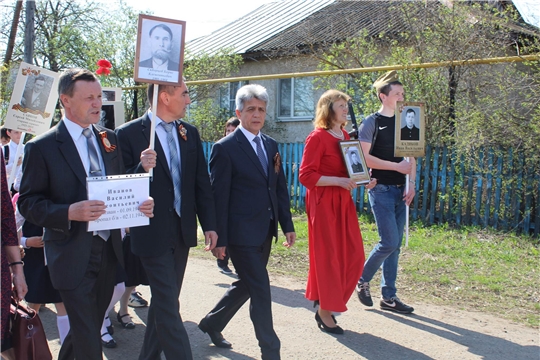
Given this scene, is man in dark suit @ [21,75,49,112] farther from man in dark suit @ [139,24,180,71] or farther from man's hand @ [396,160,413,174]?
man's hand @ [396,160,413,174]

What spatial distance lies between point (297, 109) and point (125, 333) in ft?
46.6

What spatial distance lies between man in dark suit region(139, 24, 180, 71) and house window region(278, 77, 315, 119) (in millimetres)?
14212

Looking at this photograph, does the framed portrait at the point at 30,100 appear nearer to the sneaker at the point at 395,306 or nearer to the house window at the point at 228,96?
the sneaker at the point at 395,306

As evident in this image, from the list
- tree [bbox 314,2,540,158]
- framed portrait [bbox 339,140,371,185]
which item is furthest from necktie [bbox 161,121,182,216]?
tree [bbox 314,2,540,158]

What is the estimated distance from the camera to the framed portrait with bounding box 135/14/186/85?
3482 millimetres

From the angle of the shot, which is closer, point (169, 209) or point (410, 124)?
point (169, 209)

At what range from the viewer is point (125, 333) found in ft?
16.0

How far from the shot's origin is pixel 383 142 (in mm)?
5492

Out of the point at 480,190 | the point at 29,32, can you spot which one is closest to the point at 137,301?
the point at 480,190

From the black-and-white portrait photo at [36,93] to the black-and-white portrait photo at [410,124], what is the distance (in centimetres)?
328

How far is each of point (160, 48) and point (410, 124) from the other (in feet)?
9.11

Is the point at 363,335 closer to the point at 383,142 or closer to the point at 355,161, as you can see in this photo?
the point at 355,161

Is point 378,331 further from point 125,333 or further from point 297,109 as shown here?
point 297,109

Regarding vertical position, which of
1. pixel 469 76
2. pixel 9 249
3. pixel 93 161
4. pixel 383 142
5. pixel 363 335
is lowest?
pixel 363 335
